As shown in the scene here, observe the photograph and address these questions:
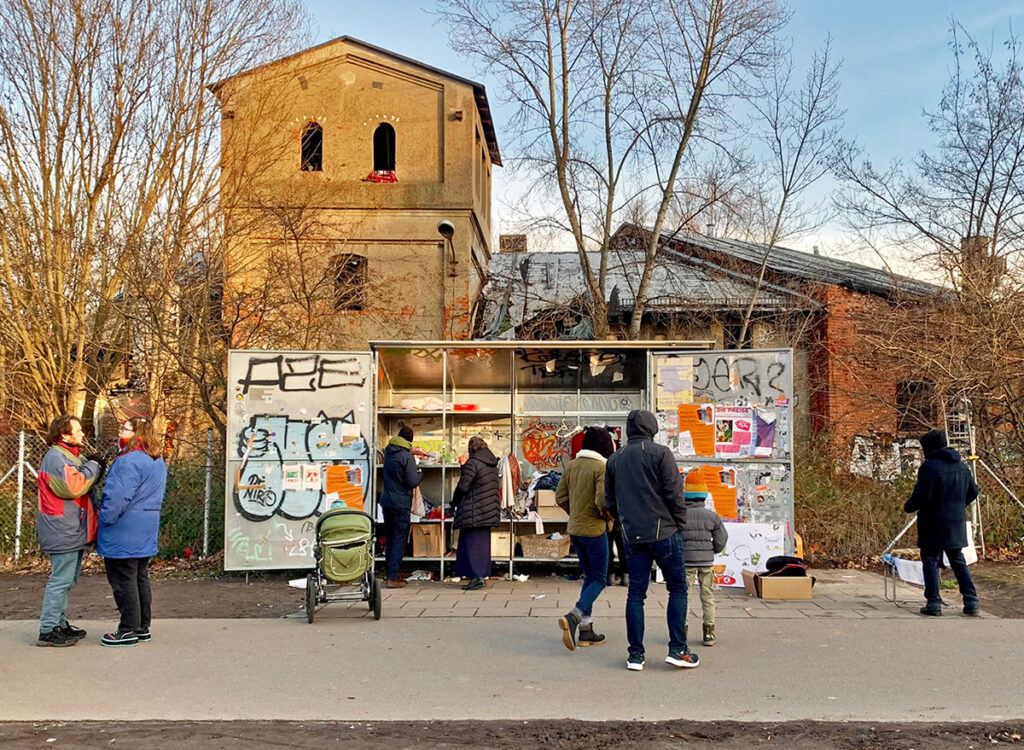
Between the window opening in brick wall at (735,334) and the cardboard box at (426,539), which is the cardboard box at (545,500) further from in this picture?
the window opening in brick wall at (735,334)

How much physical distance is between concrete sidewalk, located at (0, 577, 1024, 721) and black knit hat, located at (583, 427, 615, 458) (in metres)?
1.60

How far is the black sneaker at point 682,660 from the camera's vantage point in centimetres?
686

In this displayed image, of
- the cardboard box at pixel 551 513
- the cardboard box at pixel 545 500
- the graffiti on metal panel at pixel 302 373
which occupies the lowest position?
the cardboard box at pixel 551 513

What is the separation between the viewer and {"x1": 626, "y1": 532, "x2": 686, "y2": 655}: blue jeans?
6.87 metres

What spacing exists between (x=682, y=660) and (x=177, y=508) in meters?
8.87

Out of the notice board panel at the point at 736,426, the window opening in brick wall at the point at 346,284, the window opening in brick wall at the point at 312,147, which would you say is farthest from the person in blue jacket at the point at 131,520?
the window opening in brick wall at the point at 312,147

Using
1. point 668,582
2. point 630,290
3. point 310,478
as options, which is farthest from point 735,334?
point 668,582

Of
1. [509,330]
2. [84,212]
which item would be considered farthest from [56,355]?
[509,330]

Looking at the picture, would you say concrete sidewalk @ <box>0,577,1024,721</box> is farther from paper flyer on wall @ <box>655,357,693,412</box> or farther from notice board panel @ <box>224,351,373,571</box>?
paper flyer on wall @ <box>655,357,693,412</box>

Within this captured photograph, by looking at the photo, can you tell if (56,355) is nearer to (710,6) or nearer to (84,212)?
(84,212)

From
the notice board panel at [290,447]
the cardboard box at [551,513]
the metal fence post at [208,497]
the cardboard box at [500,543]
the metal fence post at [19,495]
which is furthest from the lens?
the metal fence post at [19,495]

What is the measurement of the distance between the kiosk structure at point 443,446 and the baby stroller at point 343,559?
7.21 ft

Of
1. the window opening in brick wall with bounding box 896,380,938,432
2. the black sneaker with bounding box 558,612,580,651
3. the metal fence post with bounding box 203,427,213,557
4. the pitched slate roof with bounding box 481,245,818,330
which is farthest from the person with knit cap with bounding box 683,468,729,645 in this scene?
the pitched slate roof with bounding box 481,245,818,330

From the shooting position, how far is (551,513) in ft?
39.0
